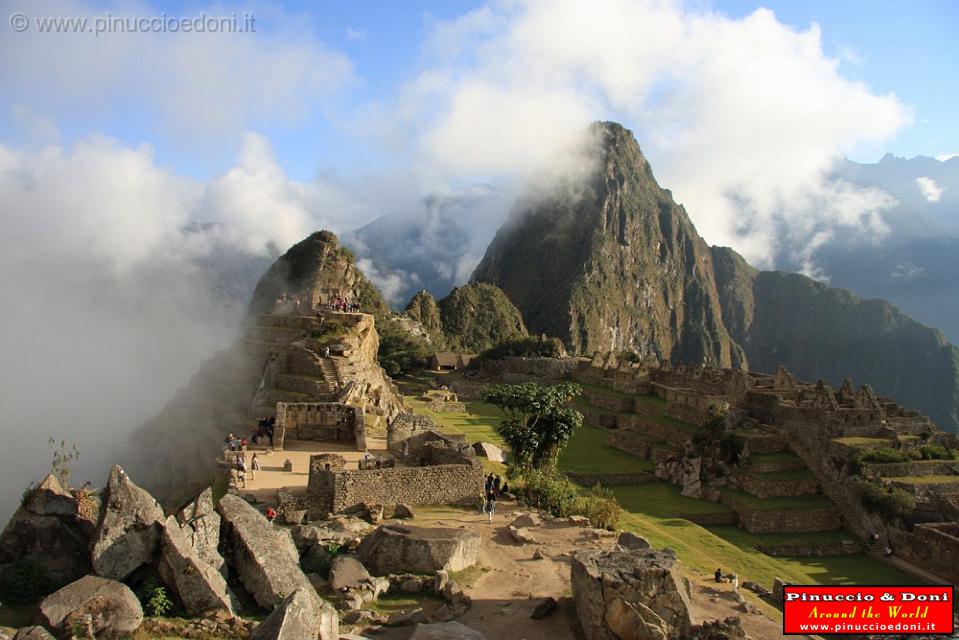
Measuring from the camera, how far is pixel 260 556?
10.5 metres

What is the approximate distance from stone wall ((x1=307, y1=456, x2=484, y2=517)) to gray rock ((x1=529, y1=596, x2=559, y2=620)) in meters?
5.24

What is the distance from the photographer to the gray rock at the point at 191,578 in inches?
373

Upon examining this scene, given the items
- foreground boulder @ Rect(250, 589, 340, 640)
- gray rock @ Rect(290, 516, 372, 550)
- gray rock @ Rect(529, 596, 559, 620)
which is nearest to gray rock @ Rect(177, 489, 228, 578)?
gray rock @ Rect(290, 516, 372, 550)

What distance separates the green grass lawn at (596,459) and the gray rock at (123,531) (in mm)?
23645

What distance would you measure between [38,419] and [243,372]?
27.9 m

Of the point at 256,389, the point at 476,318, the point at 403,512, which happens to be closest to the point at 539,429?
the point at 403,512

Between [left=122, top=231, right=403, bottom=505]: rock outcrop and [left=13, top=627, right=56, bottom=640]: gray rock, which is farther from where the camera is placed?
[left=122, top=231, right=403, bottom=505]: rock outcrop

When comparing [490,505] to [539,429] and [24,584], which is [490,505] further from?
[539,429]

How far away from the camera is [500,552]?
45.7 ft

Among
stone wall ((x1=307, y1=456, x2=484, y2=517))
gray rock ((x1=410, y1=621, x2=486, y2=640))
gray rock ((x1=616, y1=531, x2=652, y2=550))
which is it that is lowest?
gray rock ((x1=410, y1=621, x2=486, y2=640))

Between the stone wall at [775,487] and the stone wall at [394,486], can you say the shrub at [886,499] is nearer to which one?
the stone wall at [775,487]

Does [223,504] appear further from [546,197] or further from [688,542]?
[546,197]

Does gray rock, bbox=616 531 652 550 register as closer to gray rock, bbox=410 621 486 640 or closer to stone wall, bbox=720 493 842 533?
gray rock, bbox=410 621 486 640

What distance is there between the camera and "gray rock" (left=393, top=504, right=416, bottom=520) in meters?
15.1
